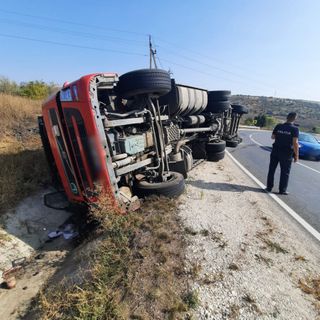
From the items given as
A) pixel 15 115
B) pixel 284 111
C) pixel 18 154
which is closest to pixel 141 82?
pixel 18 154

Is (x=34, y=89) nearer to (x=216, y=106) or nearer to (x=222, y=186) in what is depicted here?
(x=216, y=106)

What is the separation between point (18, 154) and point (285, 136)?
22.0 ft

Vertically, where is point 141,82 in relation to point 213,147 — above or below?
above

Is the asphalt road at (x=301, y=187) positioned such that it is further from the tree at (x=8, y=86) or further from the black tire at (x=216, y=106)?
the tree at (x=8, y=86)

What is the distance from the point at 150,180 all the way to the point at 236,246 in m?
2.17

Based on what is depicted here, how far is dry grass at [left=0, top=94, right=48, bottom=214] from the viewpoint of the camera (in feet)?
16.8

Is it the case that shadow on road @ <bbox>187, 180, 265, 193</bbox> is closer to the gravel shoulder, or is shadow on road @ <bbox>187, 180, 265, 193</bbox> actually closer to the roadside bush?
the gravel shoulder

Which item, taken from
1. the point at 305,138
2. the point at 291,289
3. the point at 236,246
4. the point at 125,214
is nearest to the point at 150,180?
the point at 125,214

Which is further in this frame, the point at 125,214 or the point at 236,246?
the point at 125,214

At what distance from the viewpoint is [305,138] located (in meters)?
12.4

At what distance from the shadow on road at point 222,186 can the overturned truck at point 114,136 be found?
557 millimetres

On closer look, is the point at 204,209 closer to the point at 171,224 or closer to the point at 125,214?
the point at 171,224

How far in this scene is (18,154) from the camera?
6.61 meters

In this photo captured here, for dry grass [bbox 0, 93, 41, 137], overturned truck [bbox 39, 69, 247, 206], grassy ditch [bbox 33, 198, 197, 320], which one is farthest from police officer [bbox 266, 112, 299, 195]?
dry grass [bbox 0, 93, 41, 137]
